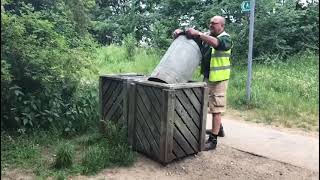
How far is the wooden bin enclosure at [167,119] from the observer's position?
4863mm

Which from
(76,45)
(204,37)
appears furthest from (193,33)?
(76,45)

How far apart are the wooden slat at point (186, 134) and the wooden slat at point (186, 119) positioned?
0.04 meters

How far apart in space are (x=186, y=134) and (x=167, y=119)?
0.47 m

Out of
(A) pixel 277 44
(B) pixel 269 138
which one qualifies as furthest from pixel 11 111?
(A) pixel 277 44

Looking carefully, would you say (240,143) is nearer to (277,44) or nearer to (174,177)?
(174,177)

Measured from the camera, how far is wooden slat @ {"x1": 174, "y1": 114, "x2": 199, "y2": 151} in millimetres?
5016

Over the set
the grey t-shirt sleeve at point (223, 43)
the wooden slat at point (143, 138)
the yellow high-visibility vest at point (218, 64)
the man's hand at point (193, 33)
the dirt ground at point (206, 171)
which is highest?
the man's hand at point (193, 33)

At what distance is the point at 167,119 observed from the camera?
4824mm

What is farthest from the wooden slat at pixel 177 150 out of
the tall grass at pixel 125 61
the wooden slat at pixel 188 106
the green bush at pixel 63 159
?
the tall grass at pixel 125 61

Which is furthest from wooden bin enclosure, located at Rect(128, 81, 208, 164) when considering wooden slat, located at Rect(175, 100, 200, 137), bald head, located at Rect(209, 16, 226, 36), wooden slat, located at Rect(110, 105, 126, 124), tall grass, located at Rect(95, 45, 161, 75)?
tall grass, located at Rect(95, 45, 161, 75)

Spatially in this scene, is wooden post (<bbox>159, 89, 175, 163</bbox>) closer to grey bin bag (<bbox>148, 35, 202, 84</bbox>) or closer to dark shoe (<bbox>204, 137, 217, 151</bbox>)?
grey bin bag (<bbox>148, 35, 202, 84</bbox>)

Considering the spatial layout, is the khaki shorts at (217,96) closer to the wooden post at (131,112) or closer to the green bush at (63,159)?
the wooden post at (131,112)

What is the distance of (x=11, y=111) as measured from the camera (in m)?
5.54

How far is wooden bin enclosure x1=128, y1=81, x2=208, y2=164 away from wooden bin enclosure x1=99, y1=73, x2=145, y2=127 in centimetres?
16
